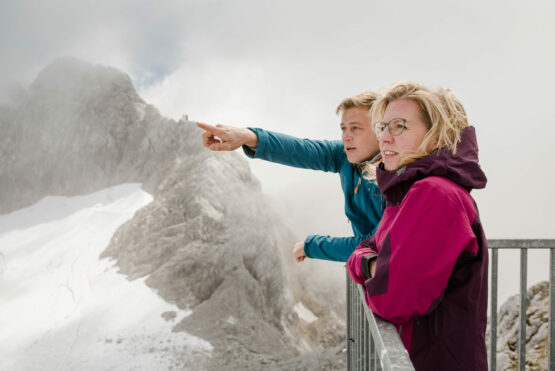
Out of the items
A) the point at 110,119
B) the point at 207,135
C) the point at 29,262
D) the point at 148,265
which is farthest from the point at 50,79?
the point at 207,135

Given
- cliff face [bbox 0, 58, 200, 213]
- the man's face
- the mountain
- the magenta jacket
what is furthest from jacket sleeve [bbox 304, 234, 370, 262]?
cliff face [bbox 0, 58, 200, 213]

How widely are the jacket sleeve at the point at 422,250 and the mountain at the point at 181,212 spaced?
6.25 m

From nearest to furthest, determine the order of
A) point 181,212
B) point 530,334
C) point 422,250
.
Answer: point 422,250
point 530,334
point 181,212

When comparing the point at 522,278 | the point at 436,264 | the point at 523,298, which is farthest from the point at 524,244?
the point at 436,264

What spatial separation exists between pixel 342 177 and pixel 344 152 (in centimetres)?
19

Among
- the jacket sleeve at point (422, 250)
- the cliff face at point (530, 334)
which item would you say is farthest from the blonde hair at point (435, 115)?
the cliff face at point (530, 334)

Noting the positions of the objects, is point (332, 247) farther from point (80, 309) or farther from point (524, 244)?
point (80, 309)

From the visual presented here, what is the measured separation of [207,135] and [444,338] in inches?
68.8

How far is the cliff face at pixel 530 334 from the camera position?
4613 mm

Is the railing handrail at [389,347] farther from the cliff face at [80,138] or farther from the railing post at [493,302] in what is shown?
the cliff face at [80,138]

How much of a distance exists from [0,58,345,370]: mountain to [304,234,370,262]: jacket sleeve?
17.3 feet

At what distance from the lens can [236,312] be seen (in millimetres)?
12203

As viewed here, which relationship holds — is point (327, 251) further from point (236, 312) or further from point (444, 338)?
point (236, 312)

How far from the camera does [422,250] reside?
1267 millimetres
